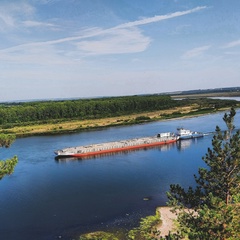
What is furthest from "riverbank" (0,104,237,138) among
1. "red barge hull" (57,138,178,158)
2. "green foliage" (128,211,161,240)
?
"green foliage" (128,211,161,240)

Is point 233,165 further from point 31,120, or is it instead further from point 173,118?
point 31,120

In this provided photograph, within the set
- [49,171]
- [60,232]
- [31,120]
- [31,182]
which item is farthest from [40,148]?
[31,120]

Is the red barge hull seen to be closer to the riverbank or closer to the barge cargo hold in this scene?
the barge cargo hold

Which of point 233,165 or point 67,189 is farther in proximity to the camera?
point 67,189

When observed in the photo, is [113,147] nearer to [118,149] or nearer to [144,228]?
[118,149]

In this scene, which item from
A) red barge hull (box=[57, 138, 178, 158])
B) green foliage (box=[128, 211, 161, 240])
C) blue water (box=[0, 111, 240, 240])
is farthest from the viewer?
red barge hull (box=[57, 138, 178, 158])

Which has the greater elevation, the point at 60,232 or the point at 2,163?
the point at 2,163
